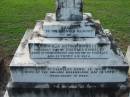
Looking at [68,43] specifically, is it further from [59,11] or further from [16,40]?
[16,40]

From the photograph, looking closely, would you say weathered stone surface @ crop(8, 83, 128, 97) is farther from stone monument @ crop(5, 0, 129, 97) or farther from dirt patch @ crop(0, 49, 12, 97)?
dirt patch @ crop(0, 49, 12, 97)

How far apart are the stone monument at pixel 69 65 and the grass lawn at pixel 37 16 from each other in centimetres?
337

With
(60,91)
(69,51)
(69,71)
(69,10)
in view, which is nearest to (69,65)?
(69,71)

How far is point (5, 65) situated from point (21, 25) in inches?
130

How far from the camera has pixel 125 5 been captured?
14422 mm

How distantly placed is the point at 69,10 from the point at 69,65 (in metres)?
1.04

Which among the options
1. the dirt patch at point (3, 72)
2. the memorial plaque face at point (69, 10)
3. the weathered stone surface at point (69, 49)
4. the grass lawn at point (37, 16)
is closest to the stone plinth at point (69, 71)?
the weathered stone surface at point (69, 49)

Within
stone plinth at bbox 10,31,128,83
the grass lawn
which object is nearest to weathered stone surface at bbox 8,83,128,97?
stone plinth at bbox 10,31,128,83

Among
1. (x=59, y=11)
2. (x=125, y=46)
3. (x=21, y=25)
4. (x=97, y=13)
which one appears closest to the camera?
(x=59, y=11)

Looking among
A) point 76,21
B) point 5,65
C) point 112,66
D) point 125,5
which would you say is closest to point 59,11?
point 76,21

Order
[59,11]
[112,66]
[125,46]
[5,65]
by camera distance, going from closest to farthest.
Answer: [112,66] → [59,11] → [5,65] → [125,46]

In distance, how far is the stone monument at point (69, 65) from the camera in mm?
6133

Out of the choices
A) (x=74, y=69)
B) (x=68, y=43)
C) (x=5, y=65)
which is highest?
(x=68, y=43)

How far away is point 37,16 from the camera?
12852mm
